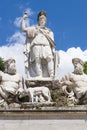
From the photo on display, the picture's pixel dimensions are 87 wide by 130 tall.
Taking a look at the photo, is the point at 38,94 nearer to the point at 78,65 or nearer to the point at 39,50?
the point at 78,65

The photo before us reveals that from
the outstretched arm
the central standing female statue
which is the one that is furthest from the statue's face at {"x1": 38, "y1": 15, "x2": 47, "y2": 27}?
the outstretched arm

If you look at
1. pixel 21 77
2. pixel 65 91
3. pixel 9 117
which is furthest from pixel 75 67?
pixel 9 117

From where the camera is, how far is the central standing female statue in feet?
45.4

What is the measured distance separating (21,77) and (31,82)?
19.0 inches

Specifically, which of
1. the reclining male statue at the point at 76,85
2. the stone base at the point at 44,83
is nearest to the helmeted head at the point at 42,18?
the reclining male statue at the point at 76,85

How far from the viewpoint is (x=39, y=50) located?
45.8 feet

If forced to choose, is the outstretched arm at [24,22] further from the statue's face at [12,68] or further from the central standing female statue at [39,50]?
the statue's face at [12,68]

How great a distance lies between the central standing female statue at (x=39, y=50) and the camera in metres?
13.8

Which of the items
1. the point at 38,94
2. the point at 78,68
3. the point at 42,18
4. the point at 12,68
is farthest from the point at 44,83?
the point at 42,18

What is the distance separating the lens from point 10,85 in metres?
12.8

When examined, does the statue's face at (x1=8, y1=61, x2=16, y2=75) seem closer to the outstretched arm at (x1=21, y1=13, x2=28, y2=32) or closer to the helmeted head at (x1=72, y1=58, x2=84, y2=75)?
the outstretched arm at (x1=21, y1=13, x2=28, y2=32)

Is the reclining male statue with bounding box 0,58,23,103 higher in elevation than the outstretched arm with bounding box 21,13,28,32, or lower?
lower

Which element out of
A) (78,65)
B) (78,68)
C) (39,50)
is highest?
(39,50)

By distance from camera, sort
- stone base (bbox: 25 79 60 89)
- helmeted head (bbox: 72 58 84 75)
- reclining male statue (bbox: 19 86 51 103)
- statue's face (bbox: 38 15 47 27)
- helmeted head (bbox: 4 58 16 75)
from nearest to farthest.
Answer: reclining male statue (bbox: 19 86 51 103), stone base (bbox: 25 79 60 89), helmeted head (bbox: 4 58 16 75), helmeted head (bbox: 72 58 84 75), statue's face (bbox: 38 15 47 27)
